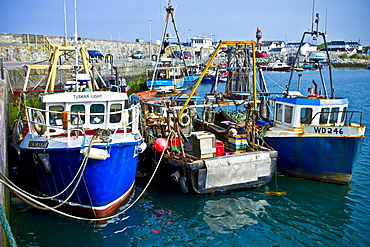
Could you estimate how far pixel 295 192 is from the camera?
39.5ft

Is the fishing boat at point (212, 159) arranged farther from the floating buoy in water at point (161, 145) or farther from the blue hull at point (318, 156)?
the blue hull at point (318, 156)

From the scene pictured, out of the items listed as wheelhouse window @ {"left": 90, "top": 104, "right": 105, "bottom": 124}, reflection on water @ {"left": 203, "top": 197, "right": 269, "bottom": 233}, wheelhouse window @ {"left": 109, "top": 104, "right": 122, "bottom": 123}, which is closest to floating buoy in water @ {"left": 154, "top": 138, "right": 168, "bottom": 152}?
wheelhouse window @ {"left": 109, "top": 104, "right": 122, "bottom": 123}

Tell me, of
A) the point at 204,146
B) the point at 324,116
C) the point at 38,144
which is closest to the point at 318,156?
the point at 324,116

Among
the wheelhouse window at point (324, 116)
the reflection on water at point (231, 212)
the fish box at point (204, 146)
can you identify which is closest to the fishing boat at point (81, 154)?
the fish box at point (204, 146)

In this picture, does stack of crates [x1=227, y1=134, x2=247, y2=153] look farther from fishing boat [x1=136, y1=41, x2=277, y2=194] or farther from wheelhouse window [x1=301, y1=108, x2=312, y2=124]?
wheelhouse window [x1=301, y1=108, x2=312, y2=124]

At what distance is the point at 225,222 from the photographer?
33.0ft

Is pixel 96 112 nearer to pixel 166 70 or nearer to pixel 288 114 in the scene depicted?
pixel 288 114

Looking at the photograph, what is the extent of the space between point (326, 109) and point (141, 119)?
6.99 m

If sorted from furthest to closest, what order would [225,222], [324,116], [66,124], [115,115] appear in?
1. [324,116]
2. [115,115]
3. [225,222]
4. [66,124]

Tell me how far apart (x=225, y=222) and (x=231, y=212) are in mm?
570

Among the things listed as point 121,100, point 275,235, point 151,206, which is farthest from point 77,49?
point 275,235

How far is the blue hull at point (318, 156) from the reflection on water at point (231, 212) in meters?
2.44

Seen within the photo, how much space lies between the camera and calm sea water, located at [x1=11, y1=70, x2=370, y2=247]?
9.15 m

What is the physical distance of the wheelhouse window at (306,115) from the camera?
12617mm
